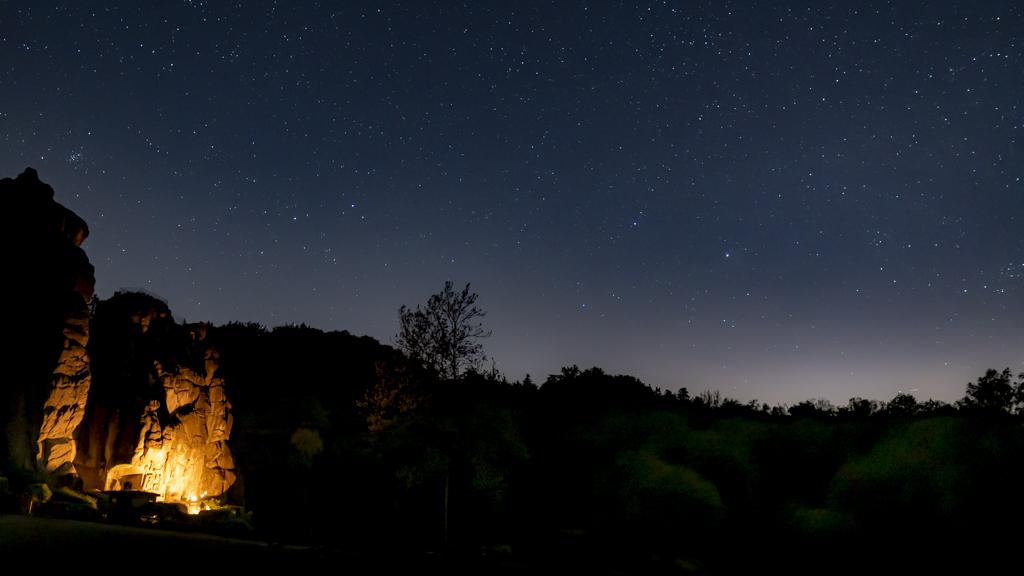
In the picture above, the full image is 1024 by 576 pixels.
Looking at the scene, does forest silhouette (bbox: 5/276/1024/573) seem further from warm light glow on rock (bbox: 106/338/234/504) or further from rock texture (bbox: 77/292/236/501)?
warm light glow on rock (bbox: 106/338/234/504)

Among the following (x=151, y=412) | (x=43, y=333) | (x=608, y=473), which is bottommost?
(x=608, y=473)

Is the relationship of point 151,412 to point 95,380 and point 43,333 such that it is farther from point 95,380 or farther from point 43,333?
point 43,333

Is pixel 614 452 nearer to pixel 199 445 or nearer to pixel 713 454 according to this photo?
pixel 713 454

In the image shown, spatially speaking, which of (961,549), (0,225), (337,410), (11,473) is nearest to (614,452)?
(961,549)

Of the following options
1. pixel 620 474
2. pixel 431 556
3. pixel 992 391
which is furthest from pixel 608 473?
pixel 992 391

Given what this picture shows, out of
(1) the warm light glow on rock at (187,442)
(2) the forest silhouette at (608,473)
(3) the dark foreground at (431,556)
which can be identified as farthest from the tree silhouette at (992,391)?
(1) the warm light glow on rock at (187,442)

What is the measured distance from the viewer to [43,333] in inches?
864

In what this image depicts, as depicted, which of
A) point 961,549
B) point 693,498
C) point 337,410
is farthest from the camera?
point 337,410

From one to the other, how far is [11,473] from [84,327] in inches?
257

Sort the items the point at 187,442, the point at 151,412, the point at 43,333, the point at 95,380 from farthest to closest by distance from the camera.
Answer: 1. the point at 187,442
2. the point at 95,380
3. the point at 151,412
4. the point at 43,333

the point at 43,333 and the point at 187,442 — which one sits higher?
the point at 43,333

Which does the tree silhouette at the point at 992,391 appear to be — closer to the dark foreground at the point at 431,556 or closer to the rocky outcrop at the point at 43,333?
the dark foreground at the point at 431,556

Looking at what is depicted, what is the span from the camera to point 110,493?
20.5m

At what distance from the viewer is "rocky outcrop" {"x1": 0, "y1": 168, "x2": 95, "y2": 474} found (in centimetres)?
2045
